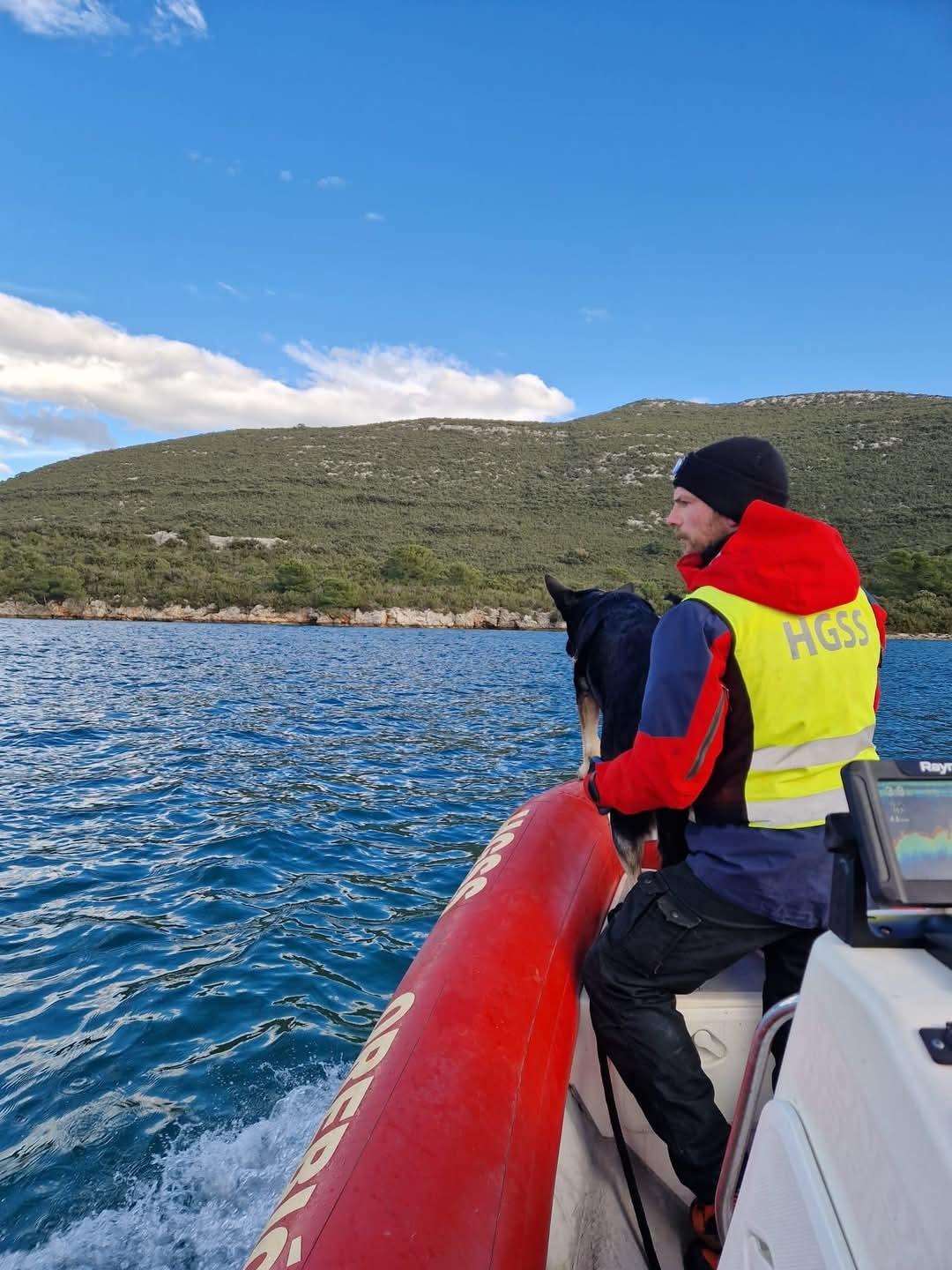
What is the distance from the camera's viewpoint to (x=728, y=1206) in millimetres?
2223

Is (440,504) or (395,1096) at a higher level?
(440,504)

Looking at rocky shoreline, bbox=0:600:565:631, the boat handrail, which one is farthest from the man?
rocky shoreline, bbox=0:600:565:631

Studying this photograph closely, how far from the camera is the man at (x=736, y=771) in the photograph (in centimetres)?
225

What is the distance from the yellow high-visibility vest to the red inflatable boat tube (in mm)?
945

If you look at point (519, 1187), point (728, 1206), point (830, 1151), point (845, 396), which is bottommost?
point (728, 1206)

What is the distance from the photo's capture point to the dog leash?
8.63 feet

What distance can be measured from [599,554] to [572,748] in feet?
188

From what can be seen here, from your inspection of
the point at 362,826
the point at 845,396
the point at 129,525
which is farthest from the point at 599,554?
the point at 362,826

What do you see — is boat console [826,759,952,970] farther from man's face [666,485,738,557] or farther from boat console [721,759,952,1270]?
man's face [666,485,738,557]

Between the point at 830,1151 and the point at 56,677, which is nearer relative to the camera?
the point at 830,1151

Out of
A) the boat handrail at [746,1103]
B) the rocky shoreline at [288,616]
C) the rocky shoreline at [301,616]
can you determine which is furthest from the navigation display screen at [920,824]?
the rocky shoreline at [288,616]

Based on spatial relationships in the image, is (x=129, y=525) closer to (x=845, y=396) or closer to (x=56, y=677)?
(x=56, y=677)

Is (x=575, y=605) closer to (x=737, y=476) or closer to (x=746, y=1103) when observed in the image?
(x=737, y=476)

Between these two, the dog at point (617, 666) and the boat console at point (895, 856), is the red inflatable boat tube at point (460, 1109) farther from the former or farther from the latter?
the boat console at point (895, 856)
